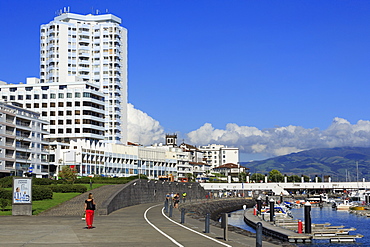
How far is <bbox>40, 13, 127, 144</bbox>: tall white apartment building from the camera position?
625ft

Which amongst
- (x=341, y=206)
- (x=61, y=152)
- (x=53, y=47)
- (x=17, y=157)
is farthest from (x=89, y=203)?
(x=53, y=47)

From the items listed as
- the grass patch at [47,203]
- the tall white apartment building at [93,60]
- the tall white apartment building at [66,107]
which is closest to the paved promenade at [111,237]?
the grass patch at [47,203]

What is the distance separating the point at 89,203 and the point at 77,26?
172m

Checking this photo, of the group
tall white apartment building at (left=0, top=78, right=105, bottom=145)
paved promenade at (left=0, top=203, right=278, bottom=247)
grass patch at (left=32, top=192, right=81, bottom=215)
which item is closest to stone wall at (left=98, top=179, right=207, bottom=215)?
grass patch at (left=32, top=192, right=81, bottom=215)

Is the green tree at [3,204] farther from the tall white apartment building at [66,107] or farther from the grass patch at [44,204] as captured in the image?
the tall white apartment building at [66,107]

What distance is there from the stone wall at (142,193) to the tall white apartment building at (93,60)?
80.8 meters

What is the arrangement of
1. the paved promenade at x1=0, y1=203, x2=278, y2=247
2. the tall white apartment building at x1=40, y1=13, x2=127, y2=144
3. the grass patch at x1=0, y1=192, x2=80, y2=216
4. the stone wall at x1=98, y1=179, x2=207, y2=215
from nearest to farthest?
the paved promenade at x1=0, y1=203, x2=278, y2=247 → the grass patch at x1=0, y1=192, x2=80, y2=216 → the stone wall at x1=98, y1=179, x2=207, y2=215 → the tall white apartment building at x1=40, y1=13, x2=127, y2=144

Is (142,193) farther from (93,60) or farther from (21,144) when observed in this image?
(93,60)

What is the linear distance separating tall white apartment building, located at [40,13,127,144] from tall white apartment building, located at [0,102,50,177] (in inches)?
2453

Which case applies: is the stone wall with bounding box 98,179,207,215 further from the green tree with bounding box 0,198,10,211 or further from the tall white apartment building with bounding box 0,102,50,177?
the tall white apartment building with bounding box 0,102,50,177

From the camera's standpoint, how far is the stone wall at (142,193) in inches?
2008

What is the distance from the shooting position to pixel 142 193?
247 feet

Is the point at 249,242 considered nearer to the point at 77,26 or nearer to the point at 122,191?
the point at 122,191

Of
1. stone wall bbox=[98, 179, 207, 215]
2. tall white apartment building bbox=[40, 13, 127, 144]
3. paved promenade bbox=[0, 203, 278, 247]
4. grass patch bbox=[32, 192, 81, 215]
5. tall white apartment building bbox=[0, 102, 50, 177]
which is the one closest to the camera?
paved promenade bbox=[0, 203, 278, 247]
